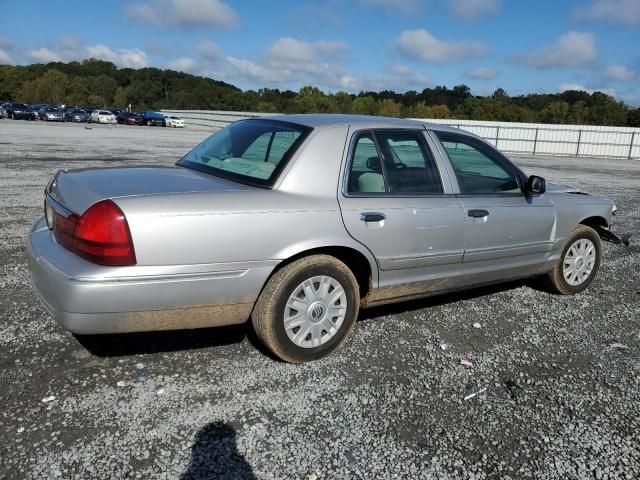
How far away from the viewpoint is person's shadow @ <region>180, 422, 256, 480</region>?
7.96ft

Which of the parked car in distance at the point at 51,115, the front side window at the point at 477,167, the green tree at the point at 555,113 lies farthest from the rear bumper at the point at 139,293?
the green tree at the point at 555,113

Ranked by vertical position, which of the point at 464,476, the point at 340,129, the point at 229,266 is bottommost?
the point at 464,476

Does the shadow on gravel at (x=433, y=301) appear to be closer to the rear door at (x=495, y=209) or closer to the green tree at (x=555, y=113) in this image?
the rear door at (x=495, y=209)

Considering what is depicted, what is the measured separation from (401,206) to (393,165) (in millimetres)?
344

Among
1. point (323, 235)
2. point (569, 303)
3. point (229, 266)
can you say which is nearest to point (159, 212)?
point (229, 266)

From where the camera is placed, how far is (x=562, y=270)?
5.07 meters

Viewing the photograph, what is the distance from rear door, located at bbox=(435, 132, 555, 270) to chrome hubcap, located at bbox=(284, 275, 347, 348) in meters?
1.22

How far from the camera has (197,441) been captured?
105 inches

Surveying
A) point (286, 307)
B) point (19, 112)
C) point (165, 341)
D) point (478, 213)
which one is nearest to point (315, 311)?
point (286, 307)

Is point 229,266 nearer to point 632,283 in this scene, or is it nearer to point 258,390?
point 258,390

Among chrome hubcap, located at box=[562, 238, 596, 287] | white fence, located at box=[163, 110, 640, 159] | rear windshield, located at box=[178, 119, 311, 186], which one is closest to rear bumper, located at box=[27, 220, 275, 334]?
rear windshield, located at box=[178, 119, 311, 186]

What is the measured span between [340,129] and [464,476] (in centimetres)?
228

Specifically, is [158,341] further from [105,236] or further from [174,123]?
[174,123]

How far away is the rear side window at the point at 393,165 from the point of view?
368 cm
